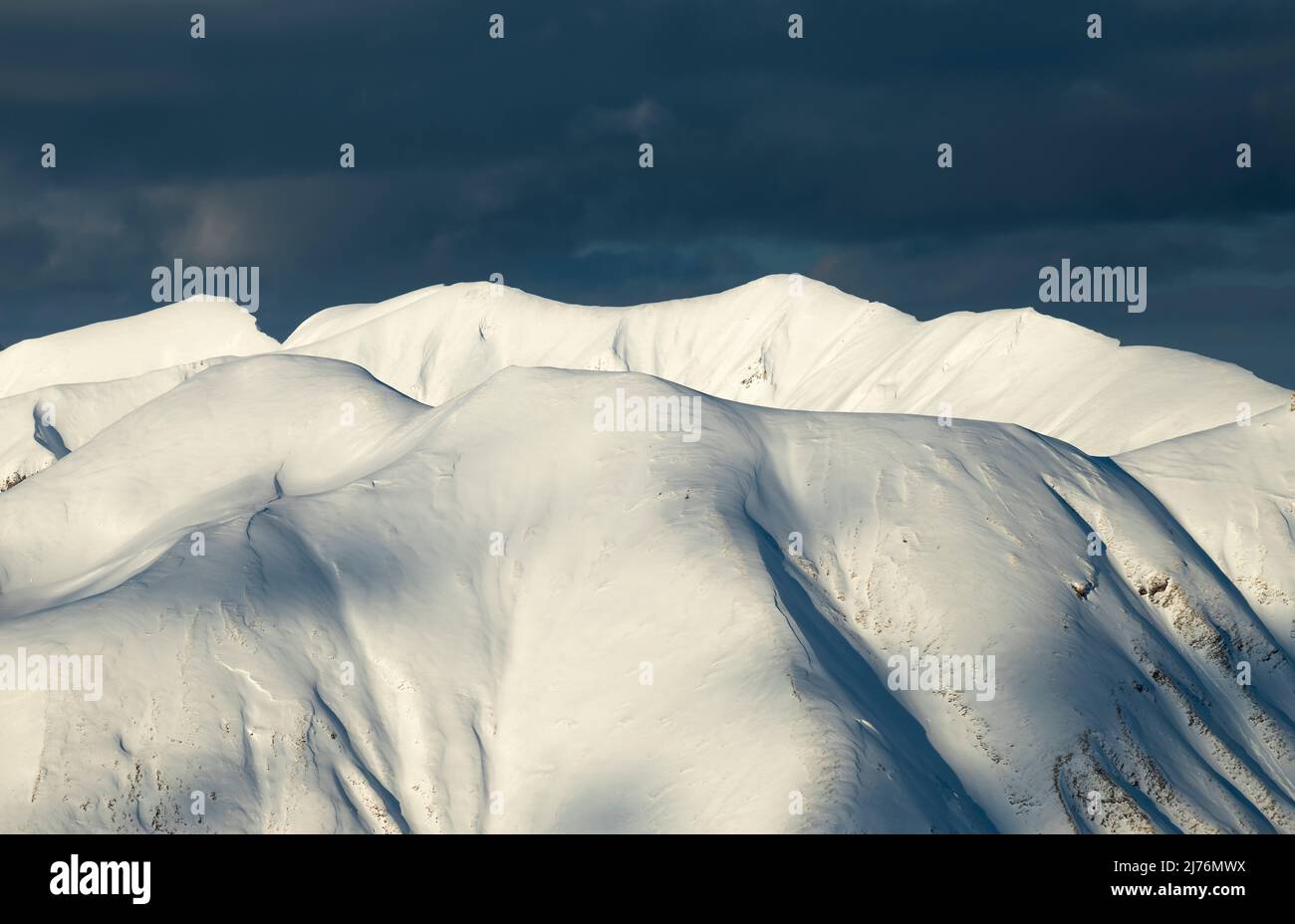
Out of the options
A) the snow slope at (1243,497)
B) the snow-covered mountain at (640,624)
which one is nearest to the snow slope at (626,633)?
the snow-covered mountain at (640,624)

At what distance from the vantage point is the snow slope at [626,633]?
2945 inches

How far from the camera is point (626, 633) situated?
86.2 metres

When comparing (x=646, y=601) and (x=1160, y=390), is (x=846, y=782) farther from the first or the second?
(x=1160, y=390)

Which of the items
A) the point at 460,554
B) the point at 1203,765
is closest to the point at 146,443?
the point at 460,554

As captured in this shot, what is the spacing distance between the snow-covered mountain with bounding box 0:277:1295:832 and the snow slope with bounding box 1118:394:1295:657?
279 millimetres

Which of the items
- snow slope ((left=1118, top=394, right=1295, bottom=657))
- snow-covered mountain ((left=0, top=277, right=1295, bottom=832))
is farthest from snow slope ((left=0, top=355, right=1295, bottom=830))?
snow slope ((left=1118, top=394, right=1295, bottom=657))

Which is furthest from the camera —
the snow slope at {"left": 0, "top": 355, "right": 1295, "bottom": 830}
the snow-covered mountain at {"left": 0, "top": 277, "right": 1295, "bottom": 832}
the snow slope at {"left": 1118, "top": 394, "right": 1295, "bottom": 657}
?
the snow slope at {"left": 1118, "top": 394, "right": 1295, "bottom": 657}

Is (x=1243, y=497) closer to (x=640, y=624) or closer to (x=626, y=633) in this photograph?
(x=640, y=624)

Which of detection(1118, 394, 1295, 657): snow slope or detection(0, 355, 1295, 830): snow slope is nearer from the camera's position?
detection(0, 355, 1295, 830): snow slope

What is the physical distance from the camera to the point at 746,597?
278 feet

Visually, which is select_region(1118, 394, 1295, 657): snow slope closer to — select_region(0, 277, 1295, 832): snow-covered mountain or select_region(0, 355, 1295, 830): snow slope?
select_region(0, 277, 1295, 832): snow-covered mountain

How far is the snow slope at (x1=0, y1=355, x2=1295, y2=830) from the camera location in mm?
74812
